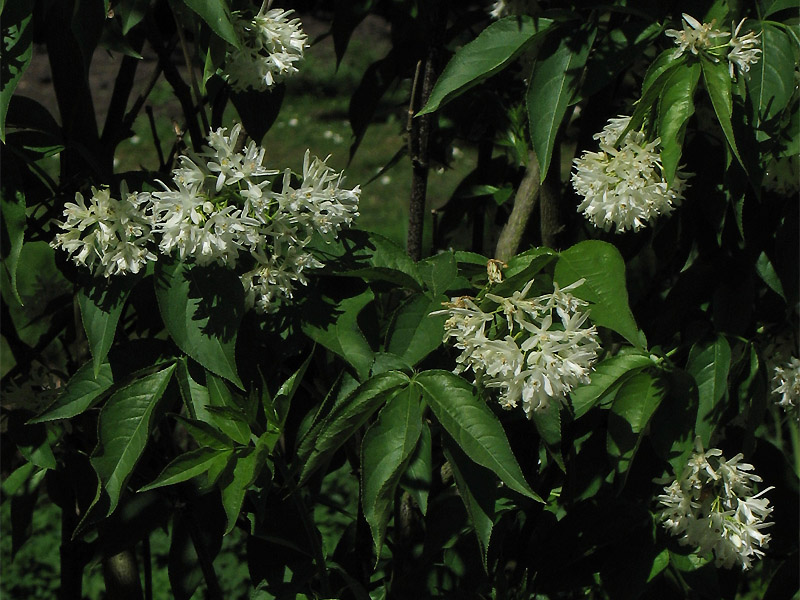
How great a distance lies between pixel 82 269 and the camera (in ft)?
4.10

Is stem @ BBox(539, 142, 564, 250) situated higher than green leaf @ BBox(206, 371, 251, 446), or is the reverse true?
stem @ BBox(539, 142, 564, 250)

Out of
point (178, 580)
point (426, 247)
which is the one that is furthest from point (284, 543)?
point (426, 247)

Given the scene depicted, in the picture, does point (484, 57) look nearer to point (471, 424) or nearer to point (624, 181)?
point (624, 181)

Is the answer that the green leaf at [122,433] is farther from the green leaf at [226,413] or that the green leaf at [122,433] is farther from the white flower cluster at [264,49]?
the white flower cluster at [264,49]

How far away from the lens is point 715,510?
1.33m

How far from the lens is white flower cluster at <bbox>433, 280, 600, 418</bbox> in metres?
1.05

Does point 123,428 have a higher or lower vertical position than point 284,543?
higher

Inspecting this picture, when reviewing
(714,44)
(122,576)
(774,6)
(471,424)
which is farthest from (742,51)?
(122,576)

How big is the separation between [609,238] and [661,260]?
0.20m

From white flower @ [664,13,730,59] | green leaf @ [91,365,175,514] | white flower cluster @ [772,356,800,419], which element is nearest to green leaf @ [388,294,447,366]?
green leaf @ [91,365,175,514]

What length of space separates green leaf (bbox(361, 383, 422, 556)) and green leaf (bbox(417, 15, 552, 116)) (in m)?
0.40

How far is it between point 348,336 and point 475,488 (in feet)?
0.87

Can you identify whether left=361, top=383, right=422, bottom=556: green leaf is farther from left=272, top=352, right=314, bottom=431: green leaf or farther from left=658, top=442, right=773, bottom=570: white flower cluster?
left=658, top=442, right=773, bottom=570: white flower cluster

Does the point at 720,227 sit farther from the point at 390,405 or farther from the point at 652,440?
the point at 390,405
